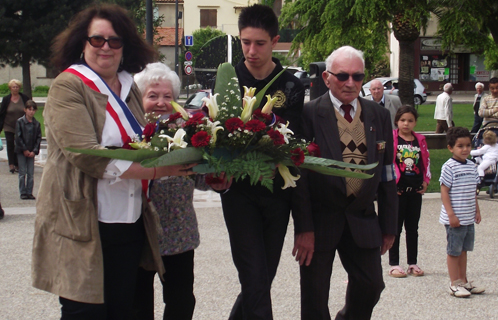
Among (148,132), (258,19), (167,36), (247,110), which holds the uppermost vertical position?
(167,36)

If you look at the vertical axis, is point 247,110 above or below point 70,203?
above

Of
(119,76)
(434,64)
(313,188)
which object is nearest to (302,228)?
(313,188)

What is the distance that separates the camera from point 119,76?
338cm

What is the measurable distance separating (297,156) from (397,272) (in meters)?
3.34

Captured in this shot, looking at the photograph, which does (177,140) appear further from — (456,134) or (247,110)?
(456,134)

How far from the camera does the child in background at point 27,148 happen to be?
10.6 m

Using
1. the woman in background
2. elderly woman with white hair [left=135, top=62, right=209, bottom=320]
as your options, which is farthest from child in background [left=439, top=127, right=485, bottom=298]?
the woman in background

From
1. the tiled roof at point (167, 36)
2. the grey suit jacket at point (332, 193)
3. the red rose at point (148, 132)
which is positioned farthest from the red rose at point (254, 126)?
the tiled roof at point (167, 36)

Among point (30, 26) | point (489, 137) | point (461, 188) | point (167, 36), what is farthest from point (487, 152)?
point (167, 36)

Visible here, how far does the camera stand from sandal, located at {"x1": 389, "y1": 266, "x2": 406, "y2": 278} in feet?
20.0

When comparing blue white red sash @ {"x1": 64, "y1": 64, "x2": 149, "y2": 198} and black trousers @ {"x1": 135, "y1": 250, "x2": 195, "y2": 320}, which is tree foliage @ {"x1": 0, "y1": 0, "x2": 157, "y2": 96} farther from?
blue white red sash @ {"x1": 64, "y1": 64, "x2": 149, "y2": 198}

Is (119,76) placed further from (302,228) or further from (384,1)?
(384,1)

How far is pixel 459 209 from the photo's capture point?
5.61 metres

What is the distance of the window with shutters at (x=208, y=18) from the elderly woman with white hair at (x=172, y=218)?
197ft
